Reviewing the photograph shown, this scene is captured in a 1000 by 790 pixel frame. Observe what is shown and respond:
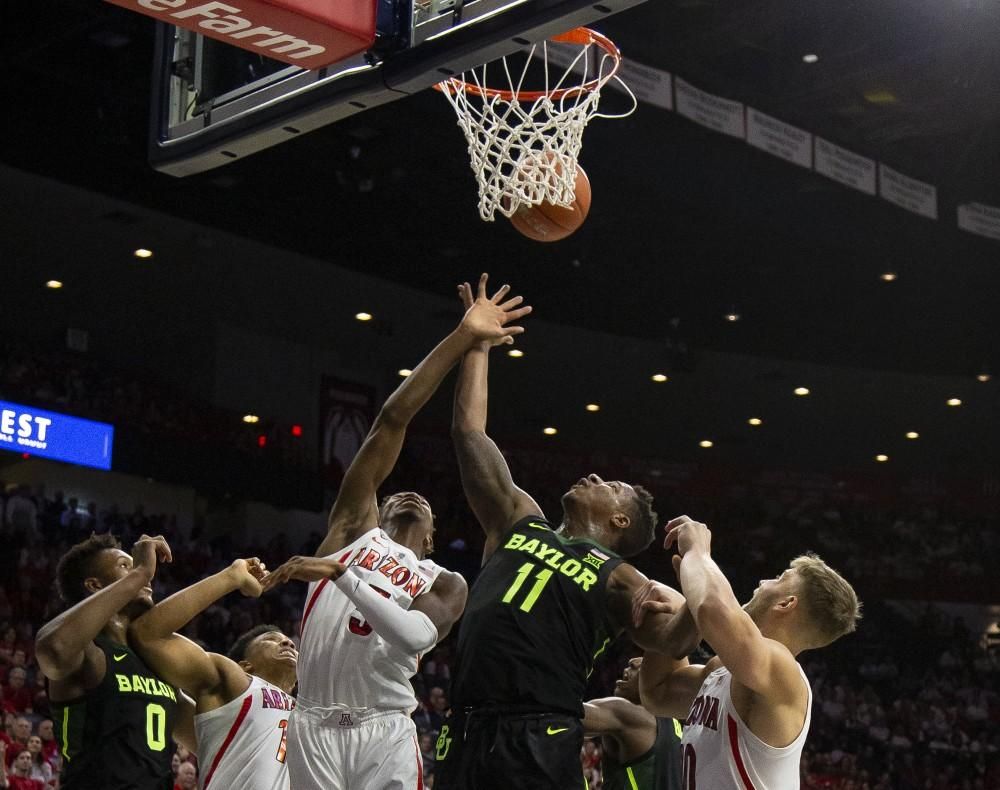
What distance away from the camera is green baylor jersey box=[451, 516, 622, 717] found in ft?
14.2

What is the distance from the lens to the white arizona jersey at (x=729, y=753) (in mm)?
4074

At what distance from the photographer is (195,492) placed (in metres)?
22.7

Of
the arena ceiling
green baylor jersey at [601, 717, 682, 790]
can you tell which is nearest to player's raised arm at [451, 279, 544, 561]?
green baylor jersey at [601, 717, 682, 790]

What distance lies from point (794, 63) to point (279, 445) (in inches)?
395

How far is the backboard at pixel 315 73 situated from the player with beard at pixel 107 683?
1532 mm

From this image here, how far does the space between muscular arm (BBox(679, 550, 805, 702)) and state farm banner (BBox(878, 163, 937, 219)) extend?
49.1ft

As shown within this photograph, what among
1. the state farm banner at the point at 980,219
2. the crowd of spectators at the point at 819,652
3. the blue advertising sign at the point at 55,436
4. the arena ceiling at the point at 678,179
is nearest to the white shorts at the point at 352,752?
the crowd of spectators at the point at 819,652

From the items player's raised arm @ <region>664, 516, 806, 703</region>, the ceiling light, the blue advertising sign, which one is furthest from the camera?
the blue advertising sign

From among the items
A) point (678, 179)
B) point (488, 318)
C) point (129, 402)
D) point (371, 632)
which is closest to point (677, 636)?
point (371, 632)

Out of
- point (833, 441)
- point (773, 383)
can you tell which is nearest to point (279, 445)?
point (773, 383)

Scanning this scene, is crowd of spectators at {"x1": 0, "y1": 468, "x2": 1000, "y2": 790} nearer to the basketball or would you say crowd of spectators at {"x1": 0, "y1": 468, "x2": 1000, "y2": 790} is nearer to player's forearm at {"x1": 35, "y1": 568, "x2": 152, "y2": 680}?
the basketball

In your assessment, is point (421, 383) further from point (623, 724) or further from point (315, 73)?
point (623, 724)

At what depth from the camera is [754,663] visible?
3.89m

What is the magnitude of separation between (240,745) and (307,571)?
1.66 metres
